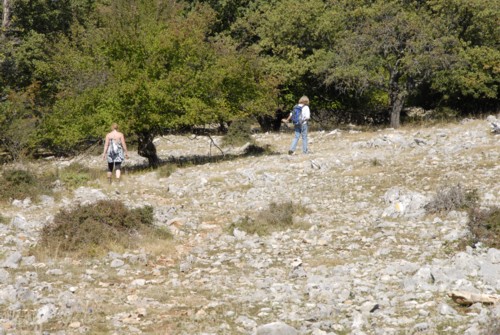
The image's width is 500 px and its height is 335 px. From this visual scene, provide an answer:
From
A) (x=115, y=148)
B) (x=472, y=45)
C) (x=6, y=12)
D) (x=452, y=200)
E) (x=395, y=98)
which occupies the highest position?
(x=6, y=12)

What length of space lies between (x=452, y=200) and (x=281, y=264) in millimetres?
4570

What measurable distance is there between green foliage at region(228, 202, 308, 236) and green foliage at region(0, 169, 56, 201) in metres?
6.41

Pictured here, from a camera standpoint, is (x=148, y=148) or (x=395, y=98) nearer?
(x=148, y=148)

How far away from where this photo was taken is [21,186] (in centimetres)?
1659

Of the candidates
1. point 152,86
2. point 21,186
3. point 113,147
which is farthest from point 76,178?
point 152,86

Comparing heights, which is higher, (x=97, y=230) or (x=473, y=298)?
(x=97, y=230)

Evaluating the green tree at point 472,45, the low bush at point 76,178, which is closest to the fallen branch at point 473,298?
the low bush at point 76,178

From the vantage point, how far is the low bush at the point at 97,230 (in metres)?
11.4

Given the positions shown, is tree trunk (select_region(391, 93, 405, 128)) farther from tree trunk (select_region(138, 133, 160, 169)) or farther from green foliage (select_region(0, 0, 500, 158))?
tree trunk (select_region(138, 133, 160, 169))

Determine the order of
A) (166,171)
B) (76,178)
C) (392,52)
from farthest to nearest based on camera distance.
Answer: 1. (392,52)
2. (166,171)
3. (76,178)

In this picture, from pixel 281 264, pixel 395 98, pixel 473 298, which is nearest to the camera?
pixel 473 298

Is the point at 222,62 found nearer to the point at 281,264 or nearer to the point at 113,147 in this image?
the point at 113,147

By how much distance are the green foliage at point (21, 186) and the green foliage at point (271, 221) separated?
641 cm

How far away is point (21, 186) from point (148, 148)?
809 cm
